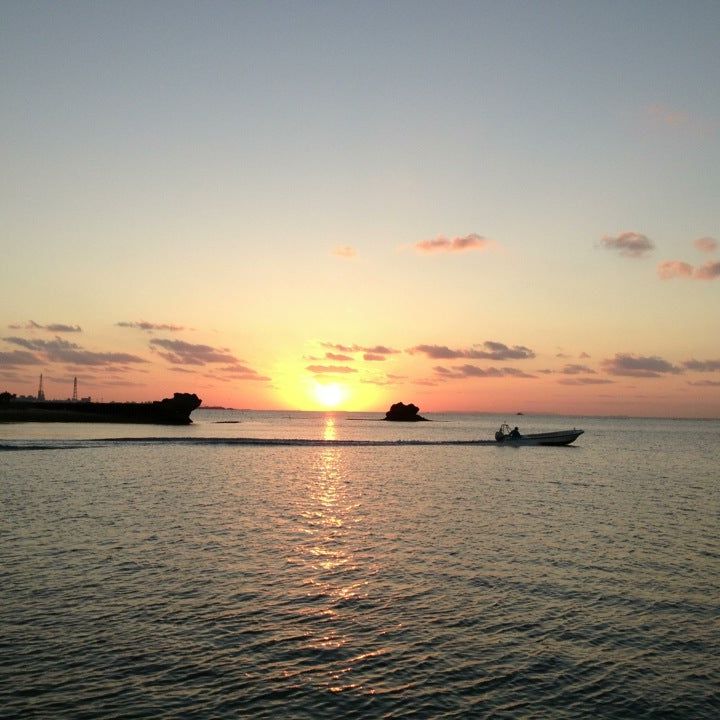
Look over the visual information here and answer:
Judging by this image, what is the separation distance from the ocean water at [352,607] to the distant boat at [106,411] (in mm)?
136978

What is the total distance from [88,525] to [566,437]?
99618 mm

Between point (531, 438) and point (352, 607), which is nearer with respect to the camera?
point (352, 607)

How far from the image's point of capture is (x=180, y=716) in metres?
12.3

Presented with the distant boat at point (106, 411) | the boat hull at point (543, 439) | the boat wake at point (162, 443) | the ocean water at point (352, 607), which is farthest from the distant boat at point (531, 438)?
the distant boat at point (106, 411)

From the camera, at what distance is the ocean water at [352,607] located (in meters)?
13.5

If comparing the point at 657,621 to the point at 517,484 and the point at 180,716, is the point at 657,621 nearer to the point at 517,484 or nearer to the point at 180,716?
the point at 180,716

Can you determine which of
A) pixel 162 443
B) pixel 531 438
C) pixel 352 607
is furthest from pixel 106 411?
pixel 352 607

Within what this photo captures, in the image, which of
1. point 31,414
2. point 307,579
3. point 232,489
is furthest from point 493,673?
point 31,414

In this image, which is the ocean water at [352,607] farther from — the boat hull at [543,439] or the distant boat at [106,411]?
the distant boat at [106,411]

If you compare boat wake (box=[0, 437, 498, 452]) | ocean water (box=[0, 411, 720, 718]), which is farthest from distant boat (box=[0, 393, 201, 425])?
ocean water (box=[0, 411, 720, 718])

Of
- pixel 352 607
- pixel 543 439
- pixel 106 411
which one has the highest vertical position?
pixel 106 411

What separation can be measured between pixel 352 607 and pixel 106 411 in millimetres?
176241

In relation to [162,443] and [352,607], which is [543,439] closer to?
[162,443]

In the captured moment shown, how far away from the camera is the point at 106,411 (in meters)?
180
